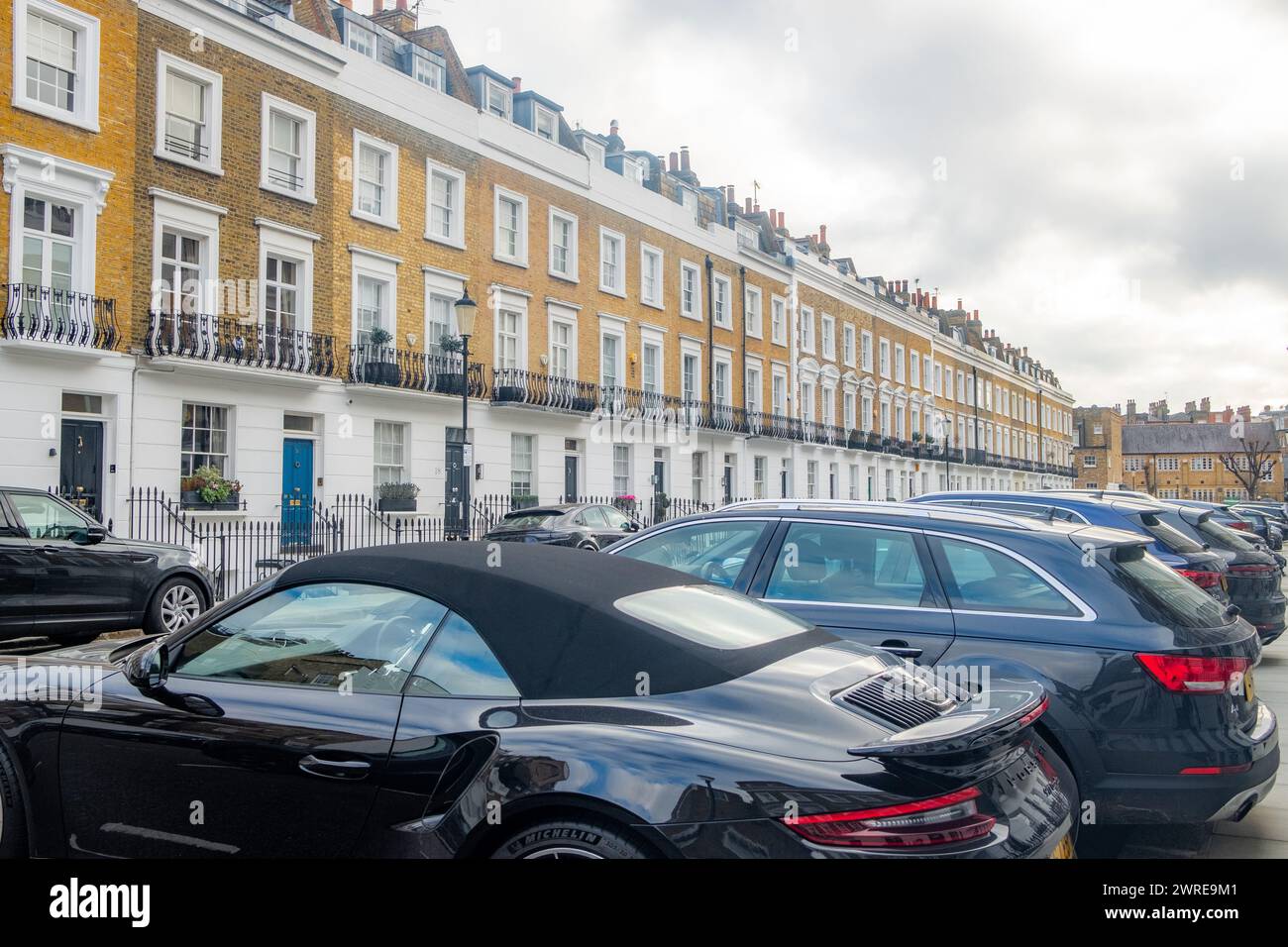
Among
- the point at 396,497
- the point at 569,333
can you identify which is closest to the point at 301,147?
the point at 396,497

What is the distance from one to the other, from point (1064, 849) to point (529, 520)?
17735 mm

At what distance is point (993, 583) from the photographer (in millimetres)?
4980

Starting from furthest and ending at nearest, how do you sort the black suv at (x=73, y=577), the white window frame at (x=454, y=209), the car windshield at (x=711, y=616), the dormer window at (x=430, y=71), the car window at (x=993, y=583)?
the dormer window at (x=430, y=71), the white window frame at (x=454, y=209), the black suv at (x=73, y=577), the car window at (x=993, y=583), the car windshield at (x=711, y=616)

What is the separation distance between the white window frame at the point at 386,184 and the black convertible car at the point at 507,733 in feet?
68.9

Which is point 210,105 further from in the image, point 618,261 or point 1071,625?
point 1071,625

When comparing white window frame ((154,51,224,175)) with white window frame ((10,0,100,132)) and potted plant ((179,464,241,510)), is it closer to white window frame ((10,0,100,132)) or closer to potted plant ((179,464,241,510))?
white window frame ((10,0,100,132))

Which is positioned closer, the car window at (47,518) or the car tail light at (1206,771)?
the car tail light at (1206,771)

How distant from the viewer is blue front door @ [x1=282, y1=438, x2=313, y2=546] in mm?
21109

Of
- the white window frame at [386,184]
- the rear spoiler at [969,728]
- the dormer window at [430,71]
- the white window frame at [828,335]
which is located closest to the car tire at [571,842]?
the rear spoiler at [969,728]

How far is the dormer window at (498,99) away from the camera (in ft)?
93.3

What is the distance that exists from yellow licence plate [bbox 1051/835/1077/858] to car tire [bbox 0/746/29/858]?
360 cm

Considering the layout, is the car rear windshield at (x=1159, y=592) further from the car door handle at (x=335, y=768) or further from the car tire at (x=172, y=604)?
the car tire at (x=172, y=604)

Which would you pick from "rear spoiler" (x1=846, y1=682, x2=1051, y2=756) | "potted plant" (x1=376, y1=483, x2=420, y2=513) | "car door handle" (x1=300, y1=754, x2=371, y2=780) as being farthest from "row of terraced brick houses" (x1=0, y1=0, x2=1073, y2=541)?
"rear spoiler" (x1=846, y1=682, x2=1051, y2=756)
